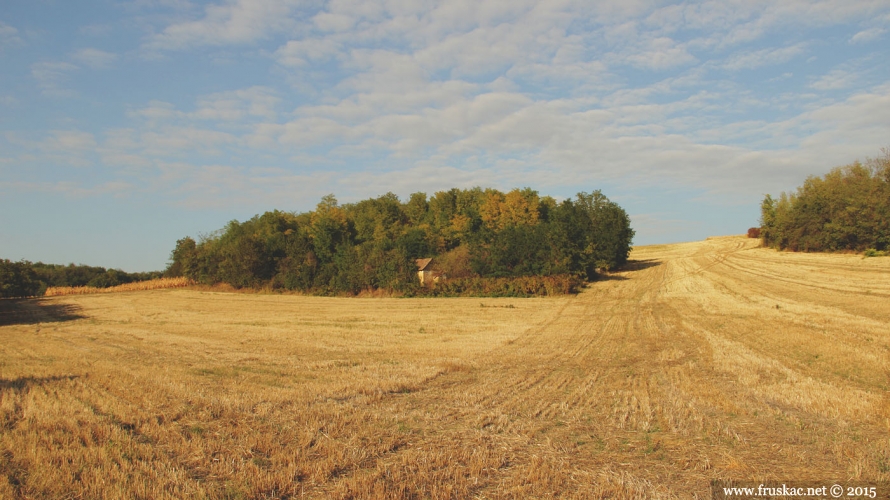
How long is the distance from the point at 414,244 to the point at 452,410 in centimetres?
4199

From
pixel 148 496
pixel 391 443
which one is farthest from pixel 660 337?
pixel 148 496

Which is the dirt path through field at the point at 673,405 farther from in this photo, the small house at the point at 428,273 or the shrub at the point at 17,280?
the shrub at the point at 17,280

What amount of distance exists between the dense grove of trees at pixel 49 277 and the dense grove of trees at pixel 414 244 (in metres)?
7.15

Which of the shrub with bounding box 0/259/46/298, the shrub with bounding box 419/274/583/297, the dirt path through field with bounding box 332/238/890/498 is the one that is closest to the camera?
the dirt path through field with bounding box 332/238/890/498

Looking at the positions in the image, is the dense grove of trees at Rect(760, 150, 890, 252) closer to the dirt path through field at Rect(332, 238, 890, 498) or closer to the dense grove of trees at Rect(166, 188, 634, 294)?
the dense grove of trees at Rect(166, 188, 634, 294)

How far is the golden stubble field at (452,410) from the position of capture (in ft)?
19.1

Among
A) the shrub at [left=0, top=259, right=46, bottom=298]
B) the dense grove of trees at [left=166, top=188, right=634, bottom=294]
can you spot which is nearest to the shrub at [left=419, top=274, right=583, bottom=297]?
the dense grove of trees at [left=166, top=188, right=634, bottom=294]

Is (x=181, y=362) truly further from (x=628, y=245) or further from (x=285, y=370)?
(x=628, y=245)

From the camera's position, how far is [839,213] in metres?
49.1

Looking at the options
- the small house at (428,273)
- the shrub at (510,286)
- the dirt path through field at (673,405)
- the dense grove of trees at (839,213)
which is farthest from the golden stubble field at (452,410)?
the dense grove of trees at (839,213)

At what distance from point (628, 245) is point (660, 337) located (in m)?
43.7

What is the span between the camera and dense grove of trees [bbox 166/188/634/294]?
43125 millimetres

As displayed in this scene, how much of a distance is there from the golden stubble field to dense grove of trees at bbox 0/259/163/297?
32394 millimetres

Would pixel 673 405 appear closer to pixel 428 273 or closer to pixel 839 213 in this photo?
pixel 428 273
